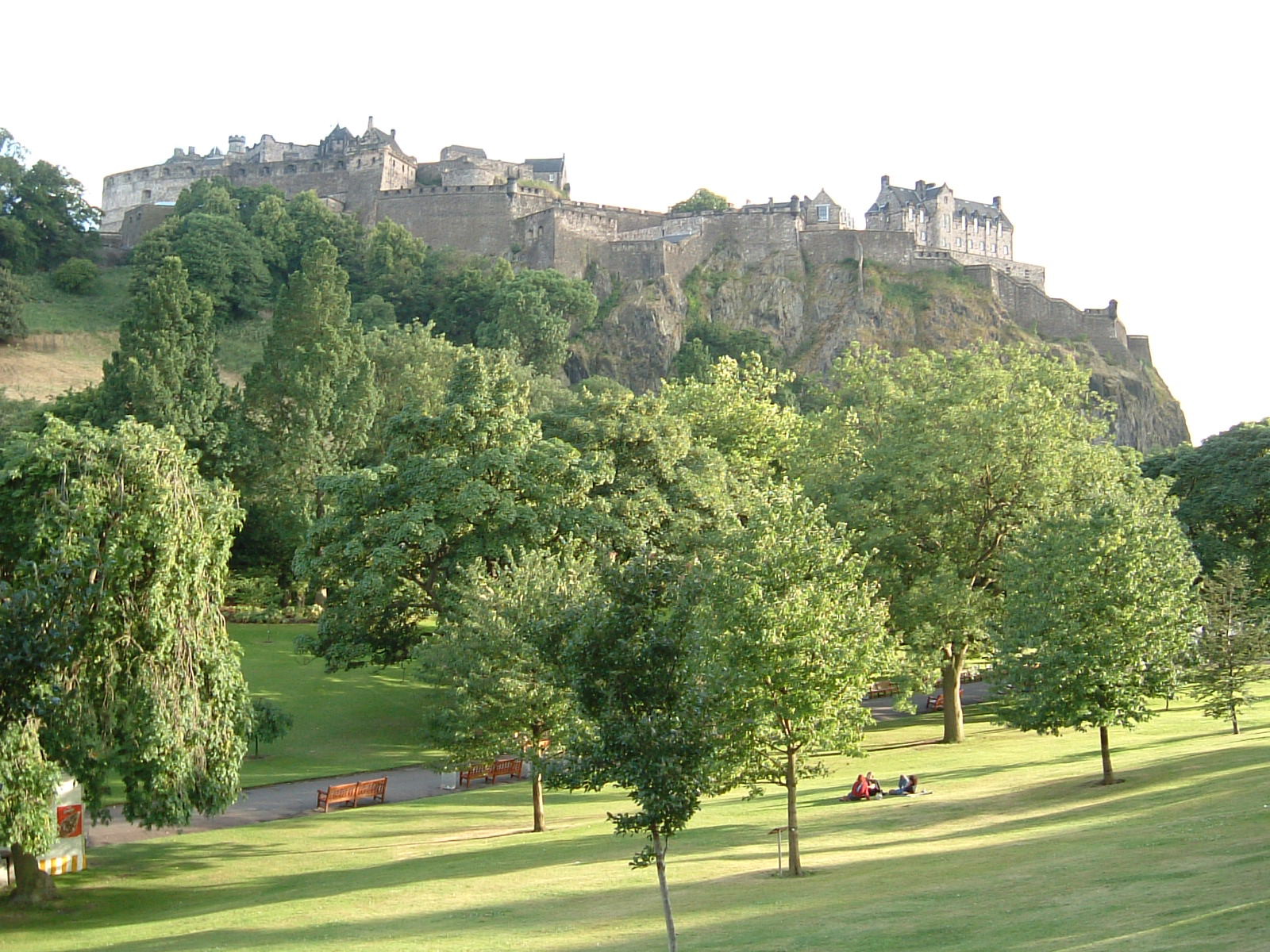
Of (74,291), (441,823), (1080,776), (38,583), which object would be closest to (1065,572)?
(1080,776)

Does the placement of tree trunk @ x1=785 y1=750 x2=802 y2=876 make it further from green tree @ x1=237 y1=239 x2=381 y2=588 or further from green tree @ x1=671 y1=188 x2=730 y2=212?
green tree @ x1=671 y1=188 x2=730 y2=212

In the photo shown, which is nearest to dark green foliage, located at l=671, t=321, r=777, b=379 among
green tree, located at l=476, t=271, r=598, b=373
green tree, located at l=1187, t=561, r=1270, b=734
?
green tree, located at l=476, t=271, r=598, b=373

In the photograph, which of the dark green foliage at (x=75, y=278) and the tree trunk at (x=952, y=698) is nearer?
the tree trunk at (x=952, y=698)

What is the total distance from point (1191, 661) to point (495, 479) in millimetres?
21586

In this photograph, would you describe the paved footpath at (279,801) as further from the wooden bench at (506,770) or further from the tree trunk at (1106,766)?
the tree trunk at (1106,766)

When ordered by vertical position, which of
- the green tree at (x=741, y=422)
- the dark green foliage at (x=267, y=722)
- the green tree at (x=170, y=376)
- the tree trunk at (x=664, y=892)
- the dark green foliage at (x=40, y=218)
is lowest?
the tree trunk at (x=664, y=892)

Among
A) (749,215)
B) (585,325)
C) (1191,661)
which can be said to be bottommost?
(1191,661)

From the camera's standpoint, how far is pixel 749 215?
4562 inches

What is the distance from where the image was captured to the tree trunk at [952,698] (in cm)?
4038

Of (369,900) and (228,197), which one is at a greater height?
(228,197)

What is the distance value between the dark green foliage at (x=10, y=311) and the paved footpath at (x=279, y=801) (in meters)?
68.0

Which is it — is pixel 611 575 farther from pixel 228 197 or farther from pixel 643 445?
pixel 228 197

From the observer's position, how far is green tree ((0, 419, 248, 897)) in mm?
22312

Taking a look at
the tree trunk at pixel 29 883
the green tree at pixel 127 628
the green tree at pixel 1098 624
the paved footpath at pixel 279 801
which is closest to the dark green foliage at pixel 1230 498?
the green tree at pixel 1098 624
